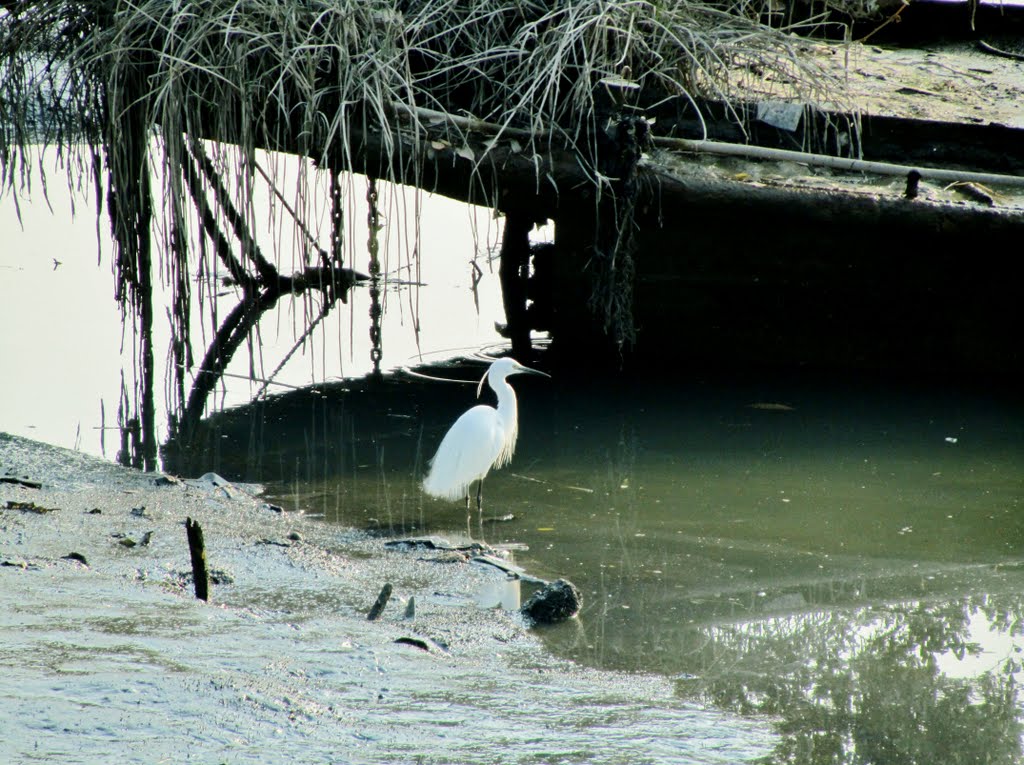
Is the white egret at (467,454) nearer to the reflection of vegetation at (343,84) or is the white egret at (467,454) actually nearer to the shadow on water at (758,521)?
the shadow on water at (758,521)

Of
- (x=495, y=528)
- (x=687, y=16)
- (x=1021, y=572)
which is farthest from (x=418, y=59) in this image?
(x=1021, y=572)

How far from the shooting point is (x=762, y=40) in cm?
717

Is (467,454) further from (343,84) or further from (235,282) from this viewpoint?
(235,282)

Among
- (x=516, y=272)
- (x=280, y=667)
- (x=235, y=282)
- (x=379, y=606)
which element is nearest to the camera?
(x=280, y=667)

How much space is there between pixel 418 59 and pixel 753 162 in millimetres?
2169

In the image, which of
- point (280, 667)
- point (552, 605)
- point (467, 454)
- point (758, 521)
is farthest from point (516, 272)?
point (280, 667)

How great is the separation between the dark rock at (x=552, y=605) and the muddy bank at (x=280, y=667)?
0.07 m

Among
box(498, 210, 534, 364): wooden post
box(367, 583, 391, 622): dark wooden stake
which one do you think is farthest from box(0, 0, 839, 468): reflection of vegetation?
box(367, 583, 391, 622): dark wooden stake

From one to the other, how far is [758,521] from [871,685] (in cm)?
162

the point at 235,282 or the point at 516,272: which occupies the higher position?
the point at 516,272

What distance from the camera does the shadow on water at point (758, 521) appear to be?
12.3 feet

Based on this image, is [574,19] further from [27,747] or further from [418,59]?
[27,747]

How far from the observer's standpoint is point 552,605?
4.18 m

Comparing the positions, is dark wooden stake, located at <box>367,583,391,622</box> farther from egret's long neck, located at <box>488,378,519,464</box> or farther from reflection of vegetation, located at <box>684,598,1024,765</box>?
egret's long neck, located at <box>488,378,519,464</box>
